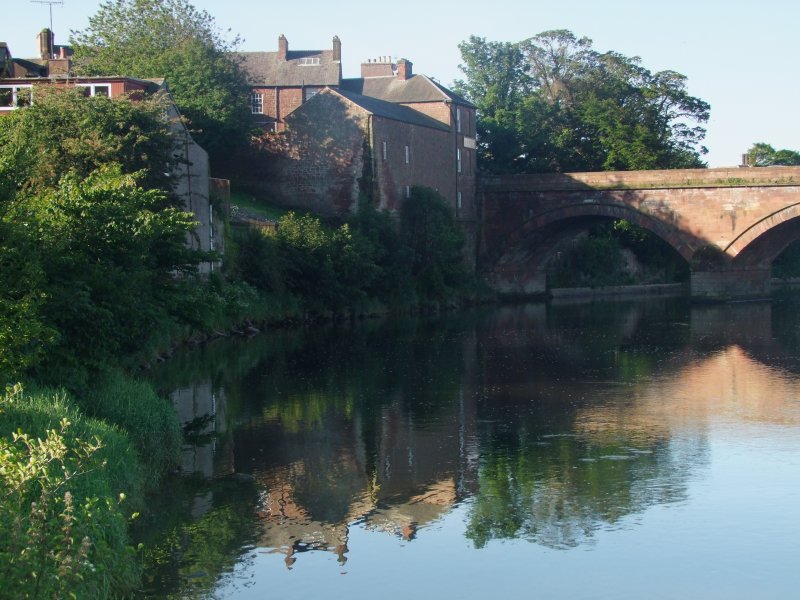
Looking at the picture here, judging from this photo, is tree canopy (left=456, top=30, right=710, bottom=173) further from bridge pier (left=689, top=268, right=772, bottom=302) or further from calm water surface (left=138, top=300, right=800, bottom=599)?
calm water surface (left=138, top=300, right=800, bottom=599)

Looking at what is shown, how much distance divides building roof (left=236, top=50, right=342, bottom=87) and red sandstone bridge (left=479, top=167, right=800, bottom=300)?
13238mm

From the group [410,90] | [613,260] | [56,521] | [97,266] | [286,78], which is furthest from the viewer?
[286,78]

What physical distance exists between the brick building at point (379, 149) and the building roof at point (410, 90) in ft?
0.19

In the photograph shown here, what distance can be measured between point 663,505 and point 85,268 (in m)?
9.34

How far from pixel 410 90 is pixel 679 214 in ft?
49.4

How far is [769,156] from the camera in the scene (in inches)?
3209

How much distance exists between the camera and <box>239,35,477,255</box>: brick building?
4947 cm

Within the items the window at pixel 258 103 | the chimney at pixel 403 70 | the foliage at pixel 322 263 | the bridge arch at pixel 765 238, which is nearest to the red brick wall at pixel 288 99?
the window at pixel 258 103

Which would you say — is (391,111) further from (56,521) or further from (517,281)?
(56,521)

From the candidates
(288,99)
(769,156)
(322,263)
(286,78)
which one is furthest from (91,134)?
(769,156)

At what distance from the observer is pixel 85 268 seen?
1773 cm

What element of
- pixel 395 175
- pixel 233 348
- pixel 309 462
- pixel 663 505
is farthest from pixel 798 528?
pixel 395 175

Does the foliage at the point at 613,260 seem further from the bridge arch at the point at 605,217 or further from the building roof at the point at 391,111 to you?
the building roof at the point at 391,111

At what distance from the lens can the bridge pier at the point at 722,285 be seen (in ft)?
175
